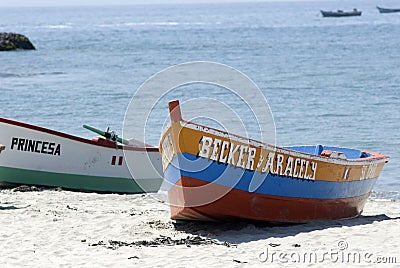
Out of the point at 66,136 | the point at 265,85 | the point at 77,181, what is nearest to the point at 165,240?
the point at 66,136

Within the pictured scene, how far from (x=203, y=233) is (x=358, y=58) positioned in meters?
38.1

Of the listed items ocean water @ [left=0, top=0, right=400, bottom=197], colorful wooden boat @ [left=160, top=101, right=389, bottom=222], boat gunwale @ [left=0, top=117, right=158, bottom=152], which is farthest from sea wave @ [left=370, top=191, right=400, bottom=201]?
boat gunwale @ [left=0, top=117, right=158, bottom=152]

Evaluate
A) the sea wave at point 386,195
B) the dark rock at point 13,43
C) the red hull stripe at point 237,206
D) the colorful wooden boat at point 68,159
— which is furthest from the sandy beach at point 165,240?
the dark rock at point 13,43

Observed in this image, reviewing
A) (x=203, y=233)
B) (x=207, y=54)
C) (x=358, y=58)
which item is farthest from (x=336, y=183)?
(x=207, y=54)

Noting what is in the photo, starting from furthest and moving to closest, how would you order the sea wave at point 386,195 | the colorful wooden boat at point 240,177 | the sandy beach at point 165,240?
the sea wave at point 386,195 < the colorful wooden boat at point 240,177 < the sandy beach at point 165,240

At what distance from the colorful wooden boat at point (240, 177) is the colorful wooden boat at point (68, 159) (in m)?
3.28

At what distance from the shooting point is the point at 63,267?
322 inches

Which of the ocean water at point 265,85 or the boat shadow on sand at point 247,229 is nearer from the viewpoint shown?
the boat shadow on sand at point 247,229

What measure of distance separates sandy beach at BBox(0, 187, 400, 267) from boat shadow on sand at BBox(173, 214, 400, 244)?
1cm

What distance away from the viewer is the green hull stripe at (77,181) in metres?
13.0

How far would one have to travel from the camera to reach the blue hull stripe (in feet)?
31.3

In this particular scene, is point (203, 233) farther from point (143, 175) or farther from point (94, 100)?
point (94, 100)

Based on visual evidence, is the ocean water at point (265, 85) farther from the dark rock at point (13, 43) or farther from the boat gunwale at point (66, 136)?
the boat gunwale at point (66, 136)

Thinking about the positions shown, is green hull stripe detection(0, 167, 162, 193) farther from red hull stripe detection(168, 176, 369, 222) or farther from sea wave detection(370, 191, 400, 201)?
sea wave detection(370, 191, 400, 201)
